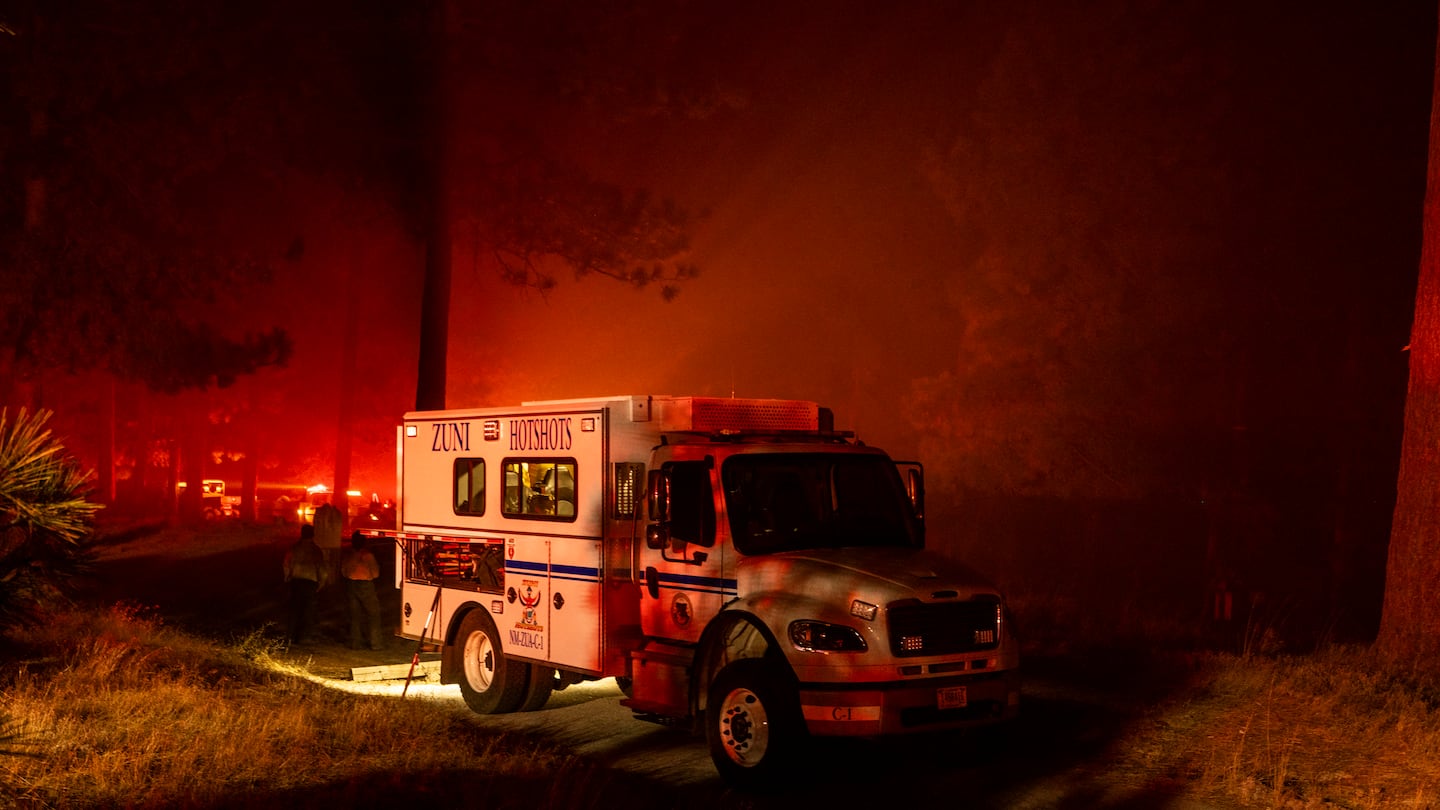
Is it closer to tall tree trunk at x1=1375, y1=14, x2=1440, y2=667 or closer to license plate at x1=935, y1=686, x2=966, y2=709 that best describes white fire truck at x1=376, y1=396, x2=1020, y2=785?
license plate at x1=935, y1=686, x2=966, y2=709

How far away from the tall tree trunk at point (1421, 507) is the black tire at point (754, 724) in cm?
671

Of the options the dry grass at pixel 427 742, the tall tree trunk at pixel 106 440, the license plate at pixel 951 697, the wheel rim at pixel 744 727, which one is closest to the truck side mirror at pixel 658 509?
the wheel rim at pixel 744 727

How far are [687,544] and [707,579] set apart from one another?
1.05 ft

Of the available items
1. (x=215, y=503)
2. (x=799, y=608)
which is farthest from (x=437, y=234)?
(x=215, y=503)

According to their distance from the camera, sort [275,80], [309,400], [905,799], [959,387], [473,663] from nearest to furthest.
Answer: [905,799] < [473,663] < [275,80] < [959,387] < [309,400]

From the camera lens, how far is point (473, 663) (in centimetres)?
1305

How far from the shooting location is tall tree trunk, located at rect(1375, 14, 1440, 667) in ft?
41.8

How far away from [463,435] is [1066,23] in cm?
2040

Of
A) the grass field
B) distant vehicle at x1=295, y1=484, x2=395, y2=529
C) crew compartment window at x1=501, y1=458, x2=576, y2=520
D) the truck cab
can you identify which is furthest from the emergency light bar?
distant vehicle at x1=295, y1=484, x2=395, y2=529

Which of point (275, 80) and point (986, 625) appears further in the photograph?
point (275, 80)

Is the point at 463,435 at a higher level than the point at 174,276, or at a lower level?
lower

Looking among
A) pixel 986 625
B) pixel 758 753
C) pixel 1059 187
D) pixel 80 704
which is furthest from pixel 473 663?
pixel 1059 187

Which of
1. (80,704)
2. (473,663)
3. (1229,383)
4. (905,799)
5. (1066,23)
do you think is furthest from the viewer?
(1229,383)

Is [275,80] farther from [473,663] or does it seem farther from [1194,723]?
[1194,723]
